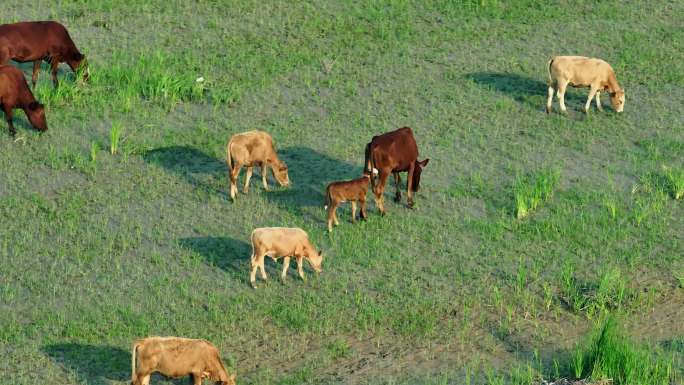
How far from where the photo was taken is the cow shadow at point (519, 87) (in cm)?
2608

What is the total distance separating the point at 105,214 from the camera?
70.8ft

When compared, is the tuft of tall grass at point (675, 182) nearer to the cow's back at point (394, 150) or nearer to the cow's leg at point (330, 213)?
the cow's back at point (394, 150)

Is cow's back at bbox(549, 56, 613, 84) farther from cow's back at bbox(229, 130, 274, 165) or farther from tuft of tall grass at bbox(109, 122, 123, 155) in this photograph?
tuft of tall grass at bbox(109, 122, 123, 155)

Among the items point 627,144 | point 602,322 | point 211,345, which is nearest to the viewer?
point 211,345

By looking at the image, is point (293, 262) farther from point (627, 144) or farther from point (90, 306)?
point (627, 144)

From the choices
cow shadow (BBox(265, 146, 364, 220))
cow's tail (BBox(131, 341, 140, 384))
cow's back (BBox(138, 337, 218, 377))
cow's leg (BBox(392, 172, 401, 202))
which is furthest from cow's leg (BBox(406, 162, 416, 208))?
cow's tail (BBox(131, 341, 140, 384))

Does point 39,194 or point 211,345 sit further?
point 39,194

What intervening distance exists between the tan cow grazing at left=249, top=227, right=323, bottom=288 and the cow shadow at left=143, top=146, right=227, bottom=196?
2887 mm

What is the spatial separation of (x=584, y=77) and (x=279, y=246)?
8122 millimetres

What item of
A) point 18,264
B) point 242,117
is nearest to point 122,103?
point 242,117

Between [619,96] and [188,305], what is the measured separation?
9.84 metres

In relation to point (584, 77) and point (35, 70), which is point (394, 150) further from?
point (35, 70)

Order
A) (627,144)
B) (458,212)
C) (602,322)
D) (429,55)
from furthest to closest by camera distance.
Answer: (429,55)
(627,144)
(458,212)
(602,322)

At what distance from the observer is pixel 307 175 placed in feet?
75.8
